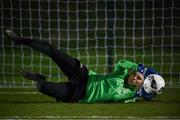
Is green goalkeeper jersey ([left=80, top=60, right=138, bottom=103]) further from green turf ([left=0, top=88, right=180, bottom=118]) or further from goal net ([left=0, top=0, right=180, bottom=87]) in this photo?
goal net ([left=0, top=0, right=180, bottom=87])

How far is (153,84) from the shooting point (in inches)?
362

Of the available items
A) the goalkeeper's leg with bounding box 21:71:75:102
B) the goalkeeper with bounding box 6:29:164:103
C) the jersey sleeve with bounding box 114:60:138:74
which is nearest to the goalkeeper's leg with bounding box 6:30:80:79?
the goalkeeper with bounding box 6:29:164:103

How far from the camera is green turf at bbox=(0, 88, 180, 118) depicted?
352 inches

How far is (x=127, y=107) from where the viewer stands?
959 centimetres

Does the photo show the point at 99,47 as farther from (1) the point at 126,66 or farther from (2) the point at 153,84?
(2) the point at 153,84

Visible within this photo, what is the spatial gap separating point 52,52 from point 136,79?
1.34m

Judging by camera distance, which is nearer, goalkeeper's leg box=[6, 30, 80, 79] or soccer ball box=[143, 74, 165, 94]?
goalkeeper's leg box=[6, 30, 80, 79]

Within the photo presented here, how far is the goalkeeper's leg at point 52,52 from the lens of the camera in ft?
29.3

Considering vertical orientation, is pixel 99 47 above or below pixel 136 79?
above

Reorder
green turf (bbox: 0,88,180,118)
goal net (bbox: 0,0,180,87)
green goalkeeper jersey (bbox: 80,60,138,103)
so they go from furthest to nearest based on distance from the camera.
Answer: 1. goal net (bbox: 0,0,180,87)
2. green goalkeeper jersey (bbox: 80,60,138,103)
3. green turf (bbox: 0,88,180,118)

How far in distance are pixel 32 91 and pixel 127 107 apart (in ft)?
8.48

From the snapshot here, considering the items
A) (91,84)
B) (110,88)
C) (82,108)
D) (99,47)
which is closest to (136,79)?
(110,88)

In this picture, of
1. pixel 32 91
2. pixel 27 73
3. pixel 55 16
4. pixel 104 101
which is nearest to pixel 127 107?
pixel 104 101

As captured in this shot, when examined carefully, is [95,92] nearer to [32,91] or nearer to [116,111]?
[116,111]
